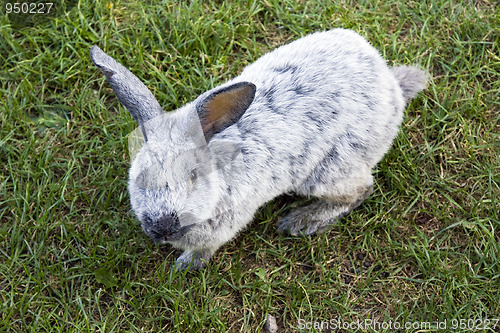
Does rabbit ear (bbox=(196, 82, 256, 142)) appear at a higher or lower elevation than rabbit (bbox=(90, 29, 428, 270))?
higher

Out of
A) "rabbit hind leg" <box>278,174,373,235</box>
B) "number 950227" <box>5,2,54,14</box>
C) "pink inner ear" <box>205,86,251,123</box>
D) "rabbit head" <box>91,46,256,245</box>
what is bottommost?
"rabbit hind leg" <box>278,174,373,235</box>

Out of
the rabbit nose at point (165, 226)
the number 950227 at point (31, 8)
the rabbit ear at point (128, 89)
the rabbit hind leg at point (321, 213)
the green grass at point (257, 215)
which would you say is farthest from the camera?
the number 950227 at point (31, 8)

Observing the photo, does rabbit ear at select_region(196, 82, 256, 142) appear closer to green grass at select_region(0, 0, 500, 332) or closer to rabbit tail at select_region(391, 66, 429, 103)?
green grass at select_region(0, 0, 500, 332)

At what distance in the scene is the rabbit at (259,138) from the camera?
3355mm

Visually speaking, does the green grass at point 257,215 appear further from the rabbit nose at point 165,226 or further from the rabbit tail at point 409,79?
the rabbit nose at point 165,226

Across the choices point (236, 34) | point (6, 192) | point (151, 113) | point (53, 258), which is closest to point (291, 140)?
point (151, 113)

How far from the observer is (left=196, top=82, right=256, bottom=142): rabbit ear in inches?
129

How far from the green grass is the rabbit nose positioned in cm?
84

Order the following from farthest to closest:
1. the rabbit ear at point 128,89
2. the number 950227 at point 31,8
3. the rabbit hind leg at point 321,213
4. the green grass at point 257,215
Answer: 1. the number 950227 at point 31,8
2. the rabbit hind leg at point 321,213
3. the green grass at point 257,215
4. the rabbit ear at point 128,89

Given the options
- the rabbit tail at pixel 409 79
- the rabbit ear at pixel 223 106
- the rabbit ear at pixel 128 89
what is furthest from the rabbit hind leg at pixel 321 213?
the rabbit ear at pixel 128 89

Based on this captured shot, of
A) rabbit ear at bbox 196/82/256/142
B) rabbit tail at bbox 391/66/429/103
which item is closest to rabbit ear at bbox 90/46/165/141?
rabbit ear at bbox 196/82/256/142

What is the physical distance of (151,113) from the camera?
3543 mm

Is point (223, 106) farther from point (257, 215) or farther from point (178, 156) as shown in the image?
point (257, 215)

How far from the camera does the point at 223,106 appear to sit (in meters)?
3.39
